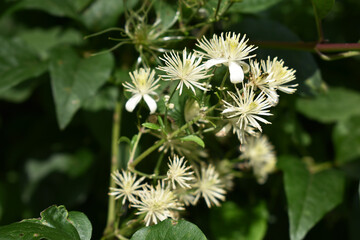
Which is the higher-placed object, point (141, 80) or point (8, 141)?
point (141, 80)

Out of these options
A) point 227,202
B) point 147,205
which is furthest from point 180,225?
point 227,202

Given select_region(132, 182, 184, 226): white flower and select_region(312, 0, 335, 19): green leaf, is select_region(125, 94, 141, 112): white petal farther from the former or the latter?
select_region(312, 0, 335, 19): green leaf

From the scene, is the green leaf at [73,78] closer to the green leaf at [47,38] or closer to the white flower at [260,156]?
the green leaf at [47,38]

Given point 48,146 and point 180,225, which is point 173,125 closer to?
point 180,225

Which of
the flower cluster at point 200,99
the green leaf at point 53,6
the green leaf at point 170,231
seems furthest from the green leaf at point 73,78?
the green leaf at point 170,231

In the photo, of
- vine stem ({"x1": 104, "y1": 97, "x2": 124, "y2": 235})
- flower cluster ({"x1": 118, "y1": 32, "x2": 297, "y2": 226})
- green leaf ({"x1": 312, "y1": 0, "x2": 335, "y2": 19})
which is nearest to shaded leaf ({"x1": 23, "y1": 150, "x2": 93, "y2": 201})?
vine stem ({"x1": 104, "y1": 97, "x2": 124, "y2": 235})

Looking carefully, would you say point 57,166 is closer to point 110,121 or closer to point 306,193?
point 110,121
